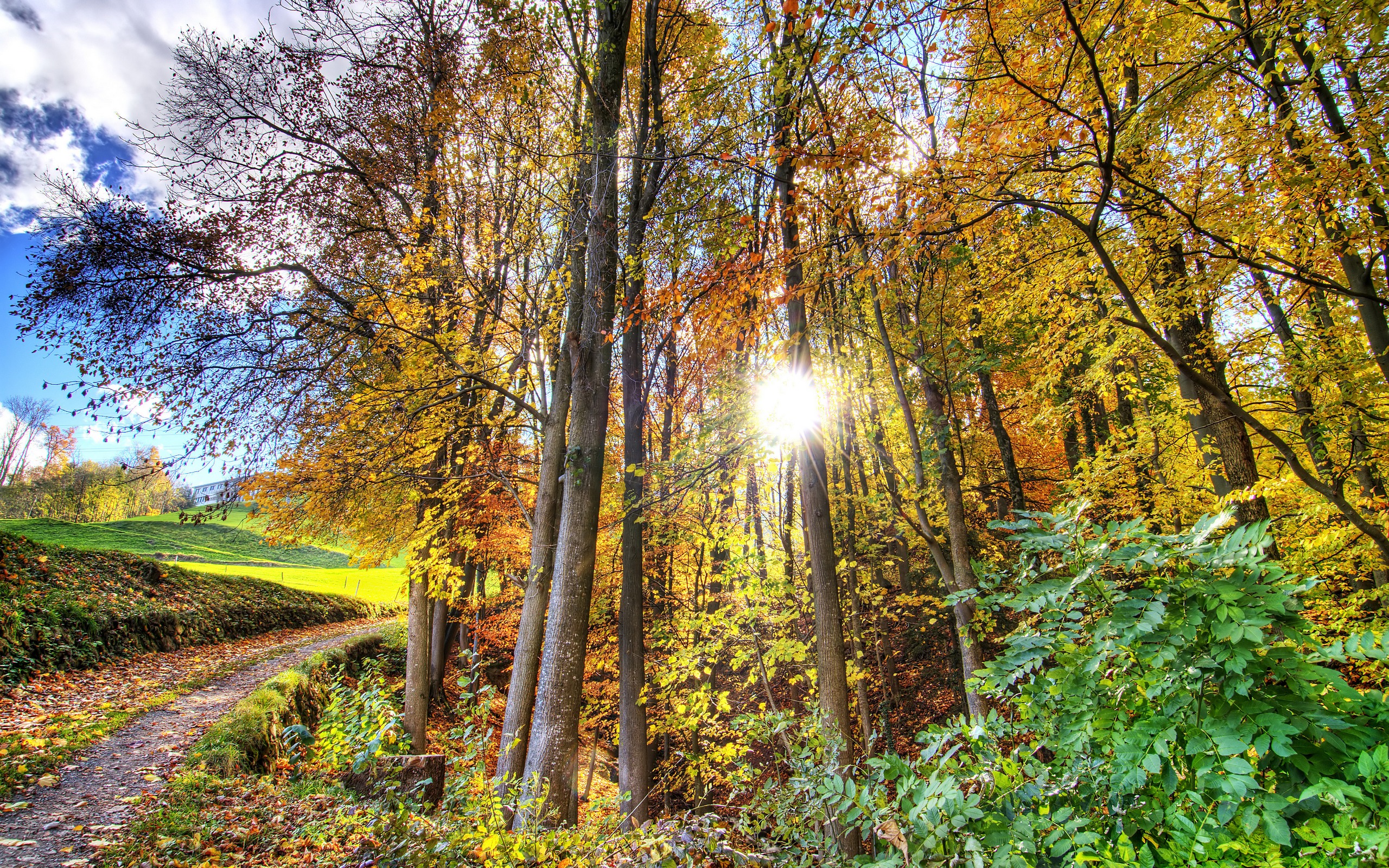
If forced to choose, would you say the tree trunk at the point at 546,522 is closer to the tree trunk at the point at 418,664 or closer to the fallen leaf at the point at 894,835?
the tree trunk at the point at 418,664

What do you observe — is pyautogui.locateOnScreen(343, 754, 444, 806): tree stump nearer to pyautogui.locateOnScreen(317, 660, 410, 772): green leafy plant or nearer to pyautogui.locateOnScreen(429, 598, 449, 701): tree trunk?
pyautogui.locateOnScreen(317, 660, 410, 772): green leafy plant

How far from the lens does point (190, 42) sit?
22.7 ft

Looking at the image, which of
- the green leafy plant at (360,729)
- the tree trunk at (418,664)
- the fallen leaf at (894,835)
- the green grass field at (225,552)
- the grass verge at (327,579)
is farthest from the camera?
the grass verge at (327,579)

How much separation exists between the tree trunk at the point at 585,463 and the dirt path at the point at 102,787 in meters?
3.23

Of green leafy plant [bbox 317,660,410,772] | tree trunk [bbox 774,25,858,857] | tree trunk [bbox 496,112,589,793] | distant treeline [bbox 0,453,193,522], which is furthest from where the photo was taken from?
distant treeline [bbox 0,453,193,522]

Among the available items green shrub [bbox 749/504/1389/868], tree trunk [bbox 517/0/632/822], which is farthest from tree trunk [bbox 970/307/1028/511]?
green shrub [bbox 749/504/1389/868]

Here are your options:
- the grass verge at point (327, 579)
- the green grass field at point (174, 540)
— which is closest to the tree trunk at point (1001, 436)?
the grass verge at point (327, 579)

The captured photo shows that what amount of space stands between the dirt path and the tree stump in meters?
1.70

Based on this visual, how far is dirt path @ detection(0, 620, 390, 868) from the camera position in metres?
3.76

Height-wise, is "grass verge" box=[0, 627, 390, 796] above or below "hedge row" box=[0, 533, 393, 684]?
below

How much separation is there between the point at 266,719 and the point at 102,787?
9.13ft

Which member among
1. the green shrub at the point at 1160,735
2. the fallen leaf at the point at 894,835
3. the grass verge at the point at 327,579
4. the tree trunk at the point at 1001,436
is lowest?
the grass verge at the point at 327,579

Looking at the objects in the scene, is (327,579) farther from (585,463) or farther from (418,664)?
(585,463)

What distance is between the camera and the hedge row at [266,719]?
5.88 metres
